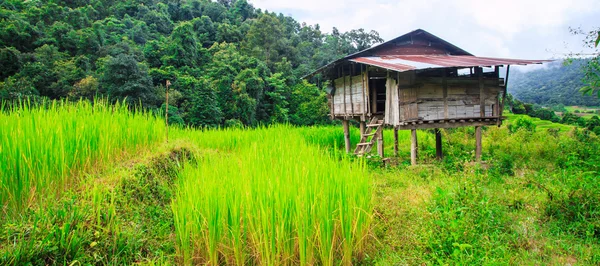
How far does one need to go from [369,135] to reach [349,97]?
230 cm

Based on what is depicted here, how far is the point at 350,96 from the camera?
38.4ft

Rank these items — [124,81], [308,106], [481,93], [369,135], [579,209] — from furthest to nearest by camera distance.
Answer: [308,106]
[124,81]
[369,135]
[481,93]
[579,209]

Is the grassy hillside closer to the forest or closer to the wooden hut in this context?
the forest

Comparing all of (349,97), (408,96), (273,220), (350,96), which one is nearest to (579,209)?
(273,220)

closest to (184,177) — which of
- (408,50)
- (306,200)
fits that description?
(306,200)

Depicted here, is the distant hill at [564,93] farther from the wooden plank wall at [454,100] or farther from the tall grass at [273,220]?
the tall grass at [273,220]

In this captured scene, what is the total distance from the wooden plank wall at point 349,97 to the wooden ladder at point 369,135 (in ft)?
2.27

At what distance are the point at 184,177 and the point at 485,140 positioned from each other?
12.9 metres

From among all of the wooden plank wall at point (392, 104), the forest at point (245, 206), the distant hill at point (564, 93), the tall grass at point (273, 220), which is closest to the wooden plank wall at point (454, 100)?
the wooden plank wall at point (392, 104)

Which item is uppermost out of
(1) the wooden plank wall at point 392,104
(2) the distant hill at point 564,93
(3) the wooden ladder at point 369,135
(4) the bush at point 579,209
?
(2) the distant hill at point 564,93

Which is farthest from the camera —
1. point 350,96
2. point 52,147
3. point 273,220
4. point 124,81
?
point 124,81

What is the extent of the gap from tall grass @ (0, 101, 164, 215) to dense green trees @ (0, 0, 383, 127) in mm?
14988

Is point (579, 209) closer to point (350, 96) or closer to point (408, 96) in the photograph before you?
point (408, 96)

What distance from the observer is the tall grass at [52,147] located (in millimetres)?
3518
